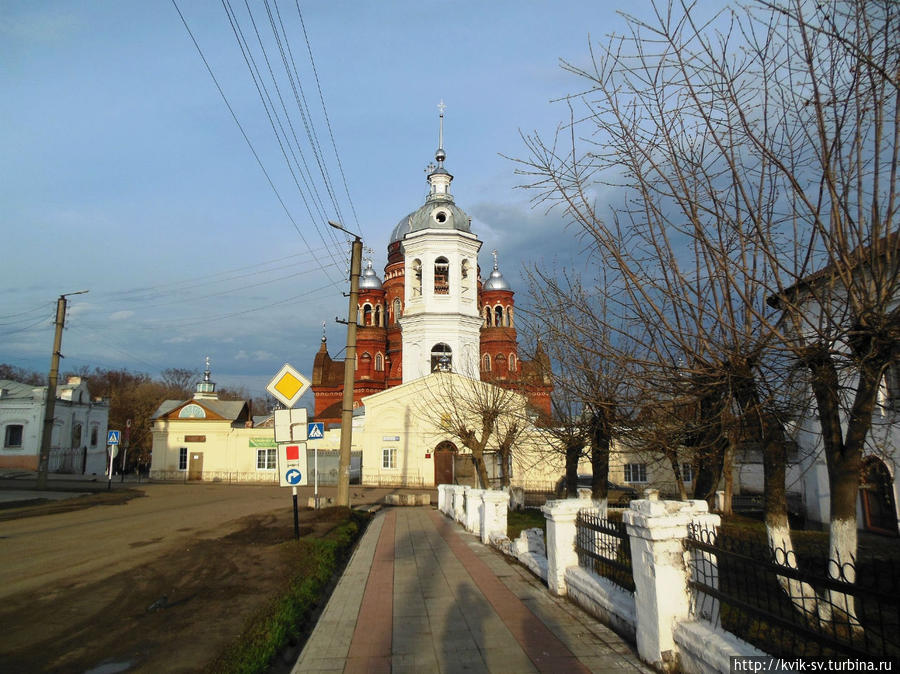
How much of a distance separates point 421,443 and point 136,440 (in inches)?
1520

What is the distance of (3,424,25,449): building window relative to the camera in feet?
139

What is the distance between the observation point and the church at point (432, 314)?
113 ft

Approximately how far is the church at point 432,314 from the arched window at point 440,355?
46 millimetres

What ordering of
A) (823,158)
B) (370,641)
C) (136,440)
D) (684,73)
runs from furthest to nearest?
(136,440) → (370,641) → (684,73) → (823,158)

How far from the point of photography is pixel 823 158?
467 centimetres

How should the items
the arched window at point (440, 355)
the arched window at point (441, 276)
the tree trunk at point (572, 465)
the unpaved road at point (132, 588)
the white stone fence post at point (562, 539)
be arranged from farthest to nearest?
1. the arched window at point (441, 276)
2. the arched window at point (440, 355)
3. the tree trunk at point (572, 465)
4. the white stone fence post at point (562, 539)
5. the unpaved road at point (132, 588)

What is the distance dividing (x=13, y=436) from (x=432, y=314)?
1274 inches

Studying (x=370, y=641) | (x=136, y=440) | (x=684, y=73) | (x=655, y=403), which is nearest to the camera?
(x=684, y=73)

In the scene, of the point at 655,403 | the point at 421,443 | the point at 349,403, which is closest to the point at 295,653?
the point at 655,403

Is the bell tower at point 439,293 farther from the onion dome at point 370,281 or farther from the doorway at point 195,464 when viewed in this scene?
the doorway at point 195,464

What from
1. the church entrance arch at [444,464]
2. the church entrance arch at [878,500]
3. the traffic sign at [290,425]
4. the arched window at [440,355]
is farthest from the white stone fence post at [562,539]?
the arched window at [440,355]

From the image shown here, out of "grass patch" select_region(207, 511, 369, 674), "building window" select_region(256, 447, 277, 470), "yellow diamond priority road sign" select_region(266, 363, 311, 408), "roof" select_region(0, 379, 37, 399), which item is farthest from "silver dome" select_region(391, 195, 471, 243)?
"roof" select_region(0, 379, 37, 399)

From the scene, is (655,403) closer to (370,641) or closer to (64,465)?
(370,641)

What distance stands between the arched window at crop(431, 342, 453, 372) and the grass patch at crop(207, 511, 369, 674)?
2296cm
